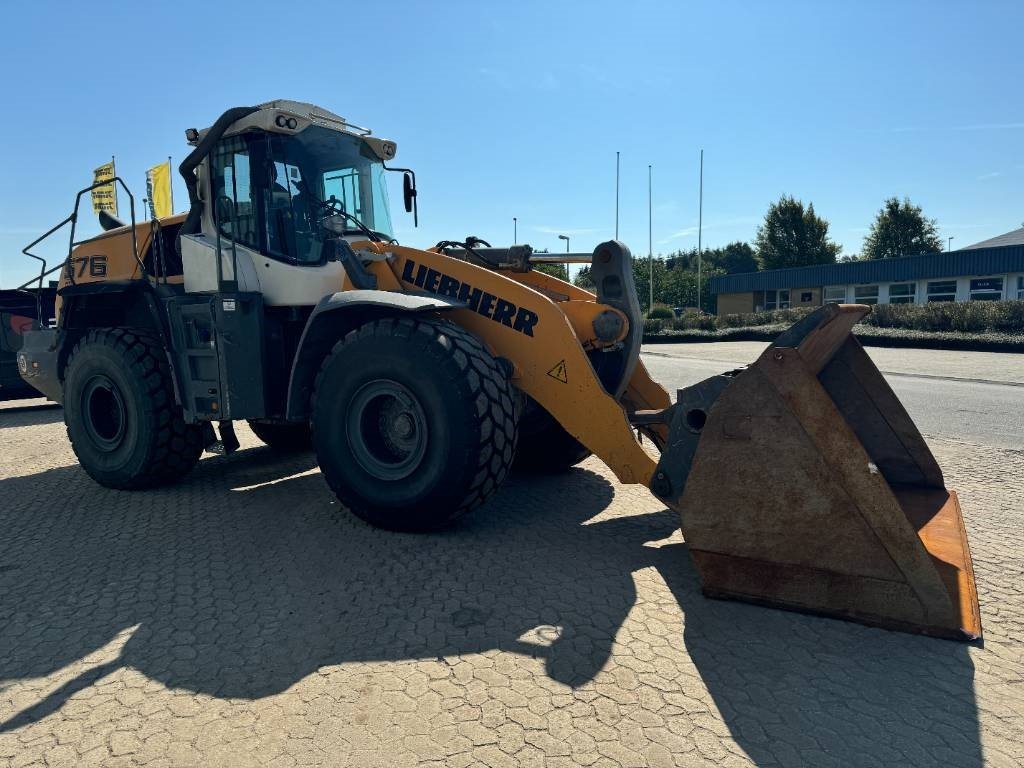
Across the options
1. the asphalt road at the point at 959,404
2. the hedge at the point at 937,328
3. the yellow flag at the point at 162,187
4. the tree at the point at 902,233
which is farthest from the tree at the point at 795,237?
the yellow flag at the point at 162,187

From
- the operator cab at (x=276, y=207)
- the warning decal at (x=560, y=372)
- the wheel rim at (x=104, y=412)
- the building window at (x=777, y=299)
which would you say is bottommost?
the wheel rim at (x=104, y=412)

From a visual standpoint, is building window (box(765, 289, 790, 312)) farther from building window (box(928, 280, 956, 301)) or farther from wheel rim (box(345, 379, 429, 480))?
wheel rim (box(345, 379, 429, 480))

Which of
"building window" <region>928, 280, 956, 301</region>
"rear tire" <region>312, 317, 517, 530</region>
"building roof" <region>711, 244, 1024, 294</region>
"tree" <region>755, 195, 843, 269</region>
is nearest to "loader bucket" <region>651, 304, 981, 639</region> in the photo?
"rear tire" <region>312, 317, 517, 530</region>

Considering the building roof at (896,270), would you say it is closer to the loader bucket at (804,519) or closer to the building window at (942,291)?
the building window at (942,291)

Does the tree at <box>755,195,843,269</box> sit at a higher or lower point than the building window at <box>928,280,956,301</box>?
higher

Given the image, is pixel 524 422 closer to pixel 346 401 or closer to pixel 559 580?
pixel 346 401

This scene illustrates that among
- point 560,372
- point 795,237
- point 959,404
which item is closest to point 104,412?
point 560,372

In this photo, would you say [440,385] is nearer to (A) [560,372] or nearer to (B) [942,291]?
(A) [560,372]

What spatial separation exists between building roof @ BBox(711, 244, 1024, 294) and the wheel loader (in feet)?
115

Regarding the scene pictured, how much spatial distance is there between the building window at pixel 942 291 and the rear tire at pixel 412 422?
3729 centimetres

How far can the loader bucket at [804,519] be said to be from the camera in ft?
9.36

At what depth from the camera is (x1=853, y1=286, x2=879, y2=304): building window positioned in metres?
37.6

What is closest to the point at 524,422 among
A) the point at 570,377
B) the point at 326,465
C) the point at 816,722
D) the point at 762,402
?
the point at 570,377

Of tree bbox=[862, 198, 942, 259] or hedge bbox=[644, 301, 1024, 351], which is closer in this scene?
hedge bbox=[644, 301, 1024, 351]
